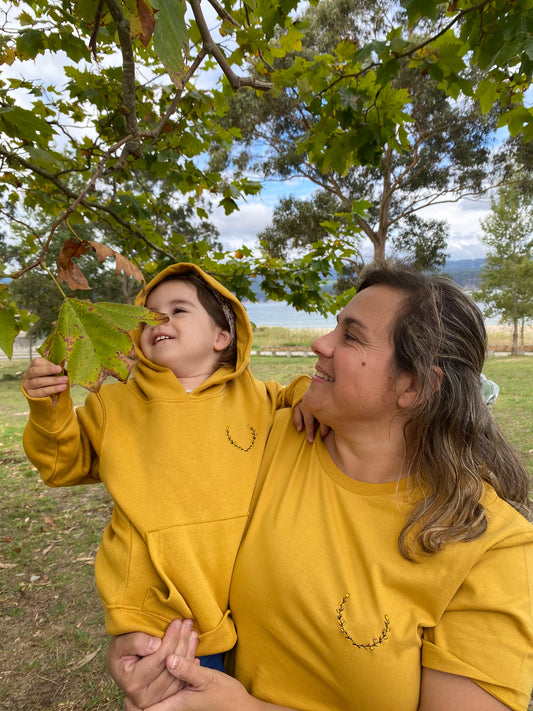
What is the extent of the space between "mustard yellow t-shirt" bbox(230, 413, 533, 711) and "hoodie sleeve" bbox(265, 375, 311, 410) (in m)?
0.46

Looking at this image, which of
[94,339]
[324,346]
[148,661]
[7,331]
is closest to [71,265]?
[7,331]

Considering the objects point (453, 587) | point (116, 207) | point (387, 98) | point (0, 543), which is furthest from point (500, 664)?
point (0, 543)

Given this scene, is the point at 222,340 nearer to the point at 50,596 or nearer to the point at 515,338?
the point at 50,596

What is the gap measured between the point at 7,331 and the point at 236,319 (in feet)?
3.10

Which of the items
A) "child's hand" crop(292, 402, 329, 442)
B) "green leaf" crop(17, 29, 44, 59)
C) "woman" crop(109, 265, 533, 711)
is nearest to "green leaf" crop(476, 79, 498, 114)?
"woman" crop(109, 265, 533, 711)

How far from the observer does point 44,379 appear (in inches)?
54.2

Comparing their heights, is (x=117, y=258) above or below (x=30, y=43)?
below

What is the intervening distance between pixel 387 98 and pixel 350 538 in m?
2.37

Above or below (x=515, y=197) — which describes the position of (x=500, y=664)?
below

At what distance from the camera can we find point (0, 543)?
4656 mm

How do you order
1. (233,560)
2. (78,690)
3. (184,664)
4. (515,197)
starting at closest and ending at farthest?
1. (184,664)
2. (233,560)
3. (78,690)
4. (515,197)

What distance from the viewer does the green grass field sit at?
281 centimetres

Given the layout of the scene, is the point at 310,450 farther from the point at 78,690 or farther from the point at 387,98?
the point at 78,690

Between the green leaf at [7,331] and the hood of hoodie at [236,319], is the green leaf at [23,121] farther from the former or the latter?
the green leaf at [7,331]
